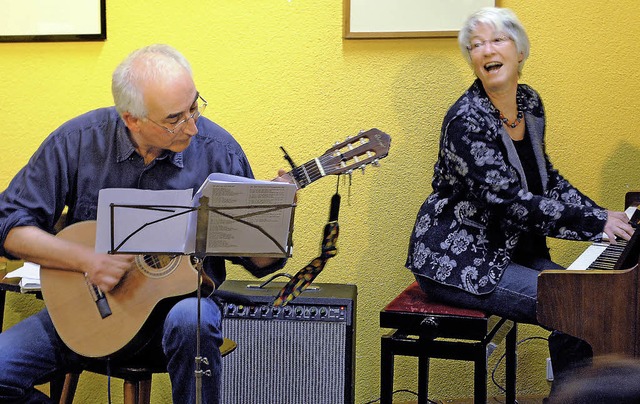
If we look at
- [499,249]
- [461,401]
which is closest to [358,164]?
[499,249]

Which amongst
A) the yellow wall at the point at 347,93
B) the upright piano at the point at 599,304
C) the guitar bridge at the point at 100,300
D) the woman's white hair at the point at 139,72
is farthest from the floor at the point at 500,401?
the woman's white hair at the point at 139,72

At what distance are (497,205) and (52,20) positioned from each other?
5.51ft

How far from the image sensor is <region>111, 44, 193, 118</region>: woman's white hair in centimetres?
234

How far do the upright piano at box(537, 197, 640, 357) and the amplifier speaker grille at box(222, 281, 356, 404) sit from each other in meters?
0.79

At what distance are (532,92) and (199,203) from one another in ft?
4.51

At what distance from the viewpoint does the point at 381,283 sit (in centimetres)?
328

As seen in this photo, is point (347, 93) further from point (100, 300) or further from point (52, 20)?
point (100, 300)

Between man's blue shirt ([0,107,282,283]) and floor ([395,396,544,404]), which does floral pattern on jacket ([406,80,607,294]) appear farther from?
floor ([395,396,544,404])

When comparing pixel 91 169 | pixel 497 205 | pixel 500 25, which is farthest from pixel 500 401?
pixel 91 169

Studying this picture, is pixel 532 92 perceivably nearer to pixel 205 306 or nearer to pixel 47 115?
pixel 205 306

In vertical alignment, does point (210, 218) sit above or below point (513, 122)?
below

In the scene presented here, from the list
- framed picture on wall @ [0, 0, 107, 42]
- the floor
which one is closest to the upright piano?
the floor

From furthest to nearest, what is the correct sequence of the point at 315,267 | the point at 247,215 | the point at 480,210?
the point at 480,210 < the point at 315,267 < the point at 247,215

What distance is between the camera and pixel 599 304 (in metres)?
2.11
